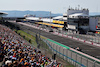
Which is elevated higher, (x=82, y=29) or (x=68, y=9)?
(x=68, y=9)

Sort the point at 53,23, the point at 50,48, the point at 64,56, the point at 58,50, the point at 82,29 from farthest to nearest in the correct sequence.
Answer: the point at 53,23, the point at 82,29, the point at 50,48, the point at 58,50, the point at 64,56

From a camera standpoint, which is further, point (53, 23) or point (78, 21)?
point (53, 23)

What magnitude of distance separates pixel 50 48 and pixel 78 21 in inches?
1863

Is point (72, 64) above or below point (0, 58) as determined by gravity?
below

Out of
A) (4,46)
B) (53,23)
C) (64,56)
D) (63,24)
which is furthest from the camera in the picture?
(53,23)

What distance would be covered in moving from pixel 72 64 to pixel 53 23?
85.4 meters

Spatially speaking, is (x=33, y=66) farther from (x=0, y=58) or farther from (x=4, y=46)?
(x=4, y=46)

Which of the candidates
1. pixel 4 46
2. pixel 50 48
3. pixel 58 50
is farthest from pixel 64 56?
pixel 4 46

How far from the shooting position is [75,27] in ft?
246

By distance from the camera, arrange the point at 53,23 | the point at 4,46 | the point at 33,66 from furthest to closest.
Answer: the point at 53,23 < the point at 4,46 < the point at 33,66

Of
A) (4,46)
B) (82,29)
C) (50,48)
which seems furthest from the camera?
(82,29)

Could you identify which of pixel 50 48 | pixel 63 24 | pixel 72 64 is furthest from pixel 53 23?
pixel 72 64

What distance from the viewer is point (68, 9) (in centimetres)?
9288

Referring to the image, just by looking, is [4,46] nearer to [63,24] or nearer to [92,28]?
[92,28]
